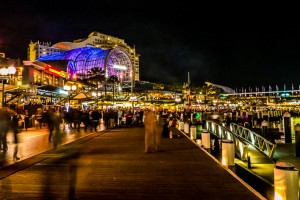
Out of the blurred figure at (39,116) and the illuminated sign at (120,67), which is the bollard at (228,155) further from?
the illuminated sign at (120,67)

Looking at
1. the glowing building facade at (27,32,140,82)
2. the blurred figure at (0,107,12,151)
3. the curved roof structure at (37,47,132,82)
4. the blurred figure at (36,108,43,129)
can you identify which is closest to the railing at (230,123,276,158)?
the blurred figure at (0,107,12,151)

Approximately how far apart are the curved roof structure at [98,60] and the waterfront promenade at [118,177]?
285 feet

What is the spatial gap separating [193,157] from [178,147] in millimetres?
2678

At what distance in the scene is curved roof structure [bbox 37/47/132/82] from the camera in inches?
3910

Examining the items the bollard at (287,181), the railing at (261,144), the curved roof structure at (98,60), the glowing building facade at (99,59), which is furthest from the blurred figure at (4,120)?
the curved roof structure at (98,60)

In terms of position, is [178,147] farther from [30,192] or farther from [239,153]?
[30,192]

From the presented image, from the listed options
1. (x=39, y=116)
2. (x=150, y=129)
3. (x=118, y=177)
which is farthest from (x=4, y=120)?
(x=39, y=116)

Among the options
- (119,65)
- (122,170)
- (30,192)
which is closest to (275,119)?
(122,170)

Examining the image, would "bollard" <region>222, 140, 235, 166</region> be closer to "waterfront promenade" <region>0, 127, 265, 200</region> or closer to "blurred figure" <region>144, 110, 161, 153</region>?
"waterfront promenade" <region>0, 127, 265, 200</region>

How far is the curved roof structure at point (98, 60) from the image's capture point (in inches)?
3910

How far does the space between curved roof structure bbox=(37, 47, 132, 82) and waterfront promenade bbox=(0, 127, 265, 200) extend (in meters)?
86.9

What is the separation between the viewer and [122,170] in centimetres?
844

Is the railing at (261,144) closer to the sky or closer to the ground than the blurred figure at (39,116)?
closer to the ground

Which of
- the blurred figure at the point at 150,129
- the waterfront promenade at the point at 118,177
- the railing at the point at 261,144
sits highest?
the blurred figure at the point at 150,129
